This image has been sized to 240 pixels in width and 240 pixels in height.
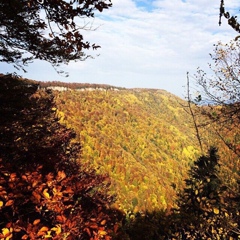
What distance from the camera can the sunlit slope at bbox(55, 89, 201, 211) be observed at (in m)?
56.3

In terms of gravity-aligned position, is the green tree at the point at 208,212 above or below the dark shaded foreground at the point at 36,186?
below

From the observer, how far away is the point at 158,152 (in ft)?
274

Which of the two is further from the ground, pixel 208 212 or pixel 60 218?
pixel 60 218

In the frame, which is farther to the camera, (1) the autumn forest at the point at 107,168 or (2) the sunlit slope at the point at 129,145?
(2) the sunlit slope at the point at 129,145

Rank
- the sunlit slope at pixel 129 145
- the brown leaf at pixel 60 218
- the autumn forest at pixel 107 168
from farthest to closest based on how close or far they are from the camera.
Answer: the sunlit slope at pixel 129 145, the autumn forest at pixel 107 168, the brown leaf at pixel 60 218

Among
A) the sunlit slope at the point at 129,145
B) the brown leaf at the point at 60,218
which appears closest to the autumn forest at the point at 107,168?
the brown leaf at the point at 60,218

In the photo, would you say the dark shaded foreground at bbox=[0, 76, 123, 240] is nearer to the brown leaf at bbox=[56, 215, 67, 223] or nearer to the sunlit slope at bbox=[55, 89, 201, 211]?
the brown leaf at bbox=[56, 215, 67, 223]

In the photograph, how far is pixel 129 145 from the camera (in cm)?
7894

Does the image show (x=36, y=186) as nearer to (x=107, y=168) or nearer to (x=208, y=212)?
(x=208, y=212)

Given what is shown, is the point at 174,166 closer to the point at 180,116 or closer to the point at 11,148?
the point at 180,116

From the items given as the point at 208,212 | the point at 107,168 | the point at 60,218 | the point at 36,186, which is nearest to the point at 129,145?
the point at 107,168

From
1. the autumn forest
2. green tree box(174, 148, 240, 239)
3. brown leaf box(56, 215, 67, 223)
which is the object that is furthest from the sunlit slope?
brown leaf box(56, 215, 67, 223)

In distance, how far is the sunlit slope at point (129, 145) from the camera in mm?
56312

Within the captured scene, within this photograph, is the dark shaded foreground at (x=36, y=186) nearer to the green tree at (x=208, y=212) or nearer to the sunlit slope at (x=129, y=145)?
the green tree at (x=208, y=212)
